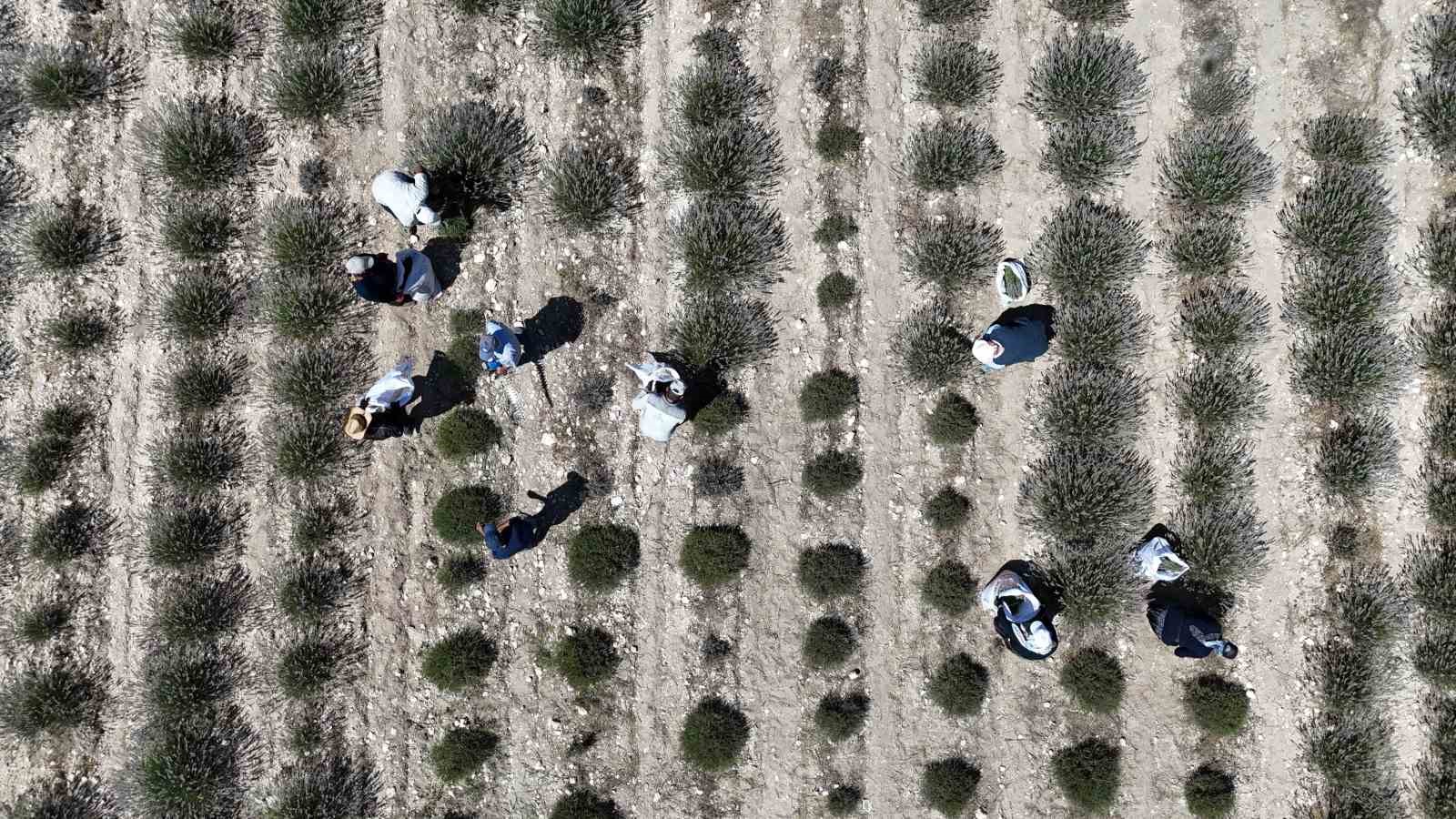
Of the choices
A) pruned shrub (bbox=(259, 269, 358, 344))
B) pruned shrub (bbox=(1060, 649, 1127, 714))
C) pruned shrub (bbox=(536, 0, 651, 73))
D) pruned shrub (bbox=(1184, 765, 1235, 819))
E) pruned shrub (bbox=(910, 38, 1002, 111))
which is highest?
pruned shrub (bbox=(536, 0, 651, 73))

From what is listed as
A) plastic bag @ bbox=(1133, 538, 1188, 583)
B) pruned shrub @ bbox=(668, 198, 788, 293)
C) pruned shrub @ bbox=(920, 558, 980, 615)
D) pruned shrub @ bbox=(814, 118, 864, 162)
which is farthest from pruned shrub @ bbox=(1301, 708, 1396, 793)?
pruned shrub @ bbox=(814, 118, 864, 162)

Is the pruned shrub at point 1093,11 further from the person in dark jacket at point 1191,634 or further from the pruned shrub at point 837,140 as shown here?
the person in dark jacket at point 1191,634

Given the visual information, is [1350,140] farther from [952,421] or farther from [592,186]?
[592,186]

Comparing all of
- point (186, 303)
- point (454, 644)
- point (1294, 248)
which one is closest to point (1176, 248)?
point (1294, 248)

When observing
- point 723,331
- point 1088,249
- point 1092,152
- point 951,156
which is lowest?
point 723,331

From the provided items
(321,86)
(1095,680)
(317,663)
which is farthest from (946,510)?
(321,86)

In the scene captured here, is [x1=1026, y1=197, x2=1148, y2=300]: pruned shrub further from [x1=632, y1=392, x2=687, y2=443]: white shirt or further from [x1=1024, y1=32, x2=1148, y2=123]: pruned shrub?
[x1=632, y1=392, x2=687, y2=443]: white shirt

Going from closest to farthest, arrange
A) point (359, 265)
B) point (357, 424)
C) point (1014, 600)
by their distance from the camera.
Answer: point (359, 265) → point (357, 424) → point (1014, 600)
